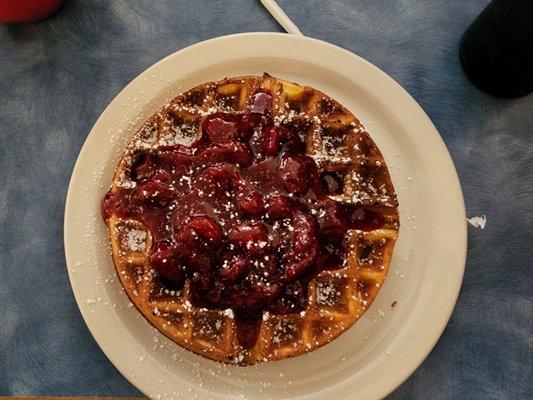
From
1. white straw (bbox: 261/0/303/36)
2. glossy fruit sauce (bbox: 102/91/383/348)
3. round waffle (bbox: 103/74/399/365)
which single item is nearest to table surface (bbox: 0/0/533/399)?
white straw (bbox: 261/0/303/36)

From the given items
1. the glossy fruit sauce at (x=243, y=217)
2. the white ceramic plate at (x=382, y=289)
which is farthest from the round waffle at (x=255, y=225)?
the white ceramic plate at (x=382, y=289)

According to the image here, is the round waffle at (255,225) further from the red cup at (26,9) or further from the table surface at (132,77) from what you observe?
the red cup at (26,9)

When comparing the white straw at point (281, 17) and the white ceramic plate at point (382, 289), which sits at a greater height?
the white straw at point (281, 17)

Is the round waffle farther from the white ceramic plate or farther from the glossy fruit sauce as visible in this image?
the white ceramic plate

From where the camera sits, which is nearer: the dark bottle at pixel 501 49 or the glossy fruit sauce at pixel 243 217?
the glossy fruit sauce at pixel 243 217

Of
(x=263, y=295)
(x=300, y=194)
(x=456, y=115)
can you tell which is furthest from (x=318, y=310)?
(x=456, y=115)

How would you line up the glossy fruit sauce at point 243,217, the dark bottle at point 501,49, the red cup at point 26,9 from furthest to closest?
the red cup at point 26,9 < the dark bottle at point 501,49 < the glossy fruit sauce at point 243,217

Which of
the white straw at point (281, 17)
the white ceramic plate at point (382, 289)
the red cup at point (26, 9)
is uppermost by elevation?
the red cup at point (26, 9)

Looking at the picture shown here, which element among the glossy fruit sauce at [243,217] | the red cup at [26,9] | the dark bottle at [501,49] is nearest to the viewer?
the glossy fruit sauce at [243,217]
